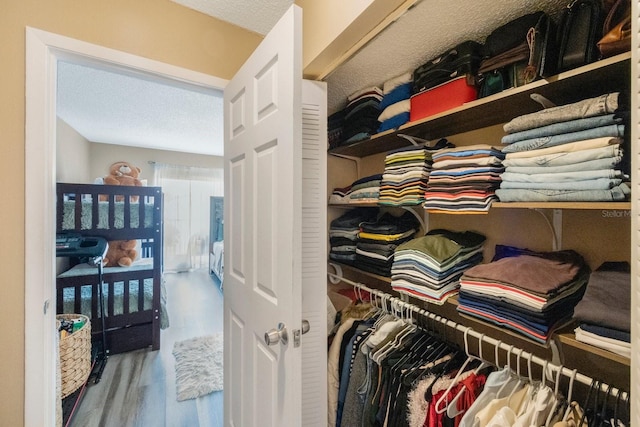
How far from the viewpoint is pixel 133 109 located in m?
3.02

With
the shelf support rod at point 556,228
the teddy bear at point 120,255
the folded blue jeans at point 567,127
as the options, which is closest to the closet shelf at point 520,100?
the folded blue jeans at point 567,127

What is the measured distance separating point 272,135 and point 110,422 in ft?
6.84

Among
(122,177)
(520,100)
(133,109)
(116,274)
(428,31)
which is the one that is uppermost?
(133,109)

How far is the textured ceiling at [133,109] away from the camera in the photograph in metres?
2.32

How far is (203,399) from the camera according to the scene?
201cm

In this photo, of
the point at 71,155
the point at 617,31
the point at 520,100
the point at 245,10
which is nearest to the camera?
the point at 617,31

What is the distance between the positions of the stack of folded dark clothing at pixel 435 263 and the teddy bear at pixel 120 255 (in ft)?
9.59

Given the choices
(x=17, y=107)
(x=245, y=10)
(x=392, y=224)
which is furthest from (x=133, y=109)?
(x=392, y=224)

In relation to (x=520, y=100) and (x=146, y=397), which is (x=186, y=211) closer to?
(x=146, y=397)

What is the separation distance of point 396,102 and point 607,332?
3.54 feet

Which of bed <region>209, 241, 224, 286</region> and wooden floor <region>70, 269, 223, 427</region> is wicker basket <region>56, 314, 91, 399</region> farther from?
bed <region>209, 241, 224, 286</region>

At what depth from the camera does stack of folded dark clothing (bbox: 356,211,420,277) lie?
1345 mm

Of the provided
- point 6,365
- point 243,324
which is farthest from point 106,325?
point 243,324

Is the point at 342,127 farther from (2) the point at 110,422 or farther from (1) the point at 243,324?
(2) the point at 110,422
